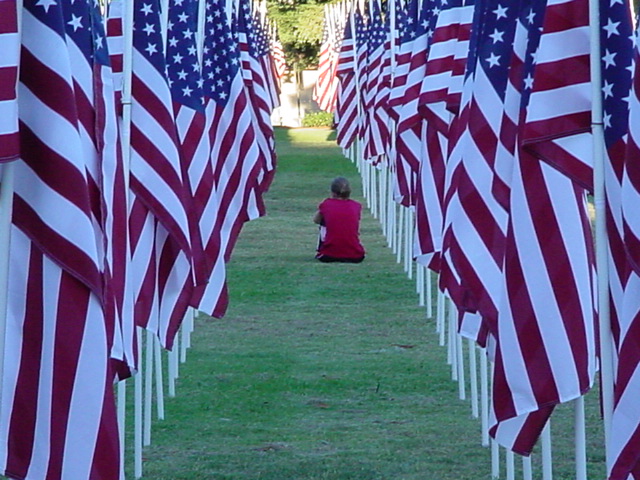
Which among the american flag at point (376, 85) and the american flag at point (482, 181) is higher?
the american flag at point (482, 181)

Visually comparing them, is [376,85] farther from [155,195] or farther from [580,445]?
[580,445]

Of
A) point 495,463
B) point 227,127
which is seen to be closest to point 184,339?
point 227,127

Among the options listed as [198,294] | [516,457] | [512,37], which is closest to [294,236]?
[198,294]

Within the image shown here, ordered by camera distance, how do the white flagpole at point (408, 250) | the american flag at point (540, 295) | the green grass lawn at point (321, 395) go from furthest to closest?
the white flagpole at point (408, 250) → the green grass lawn at point (321, 395) → the american flag at point (540, 295)

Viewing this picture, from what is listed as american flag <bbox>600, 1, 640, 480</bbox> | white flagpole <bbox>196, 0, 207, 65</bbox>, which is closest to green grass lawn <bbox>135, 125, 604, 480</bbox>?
white flagpole <bbox>196, 0, 207, 65</bbox>

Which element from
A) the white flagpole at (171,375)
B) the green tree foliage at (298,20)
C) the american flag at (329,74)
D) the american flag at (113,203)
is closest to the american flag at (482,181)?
the american flag at (113,203)

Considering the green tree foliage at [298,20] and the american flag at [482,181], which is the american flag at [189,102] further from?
the green tree foliage at [298,20]

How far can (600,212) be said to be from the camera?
548cm

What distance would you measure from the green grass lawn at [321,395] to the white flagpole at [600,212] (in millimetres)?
3033

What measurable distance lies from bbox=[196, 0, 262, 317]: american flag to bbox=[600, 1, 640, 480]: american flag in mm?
6964

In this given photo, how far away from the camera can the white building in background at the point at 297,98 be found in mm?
66000

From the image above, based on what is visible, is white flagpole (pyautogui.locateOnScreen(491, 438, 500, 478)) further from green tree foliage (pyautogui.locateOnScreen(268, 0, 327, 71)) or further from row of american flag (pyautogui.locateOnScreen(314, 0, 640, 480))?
green tree foliage (pyautogui.locateOnScreen(268, 0, 327, 71))

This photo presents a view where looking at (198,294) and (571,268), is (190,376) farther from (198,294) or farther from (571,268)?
(571,268)

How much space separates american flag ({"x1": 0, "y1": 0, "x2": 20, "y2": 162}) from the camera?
4.66 metres
